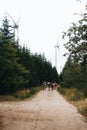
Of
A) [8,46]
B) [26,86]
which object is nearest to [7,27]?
[26,86]

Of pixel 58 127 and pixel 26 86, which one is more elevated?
pixel 58 127

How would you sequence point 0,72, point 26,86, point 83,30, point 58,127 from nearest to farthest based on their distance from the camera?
point 58,127 < point 83,30 < point 0,72 < point 26,86

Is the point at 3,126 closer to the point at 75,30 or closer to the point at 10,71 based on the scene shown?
the point at 75,30

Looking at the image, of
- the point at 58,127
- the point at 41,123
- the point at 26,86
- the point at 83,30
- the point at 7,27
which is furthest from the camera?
the point at 26,86

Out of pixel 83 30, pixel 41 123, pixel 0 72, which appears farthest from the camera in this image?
pixel 0 72

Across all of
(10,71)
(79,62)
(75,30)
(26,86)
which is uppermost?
(75,30)

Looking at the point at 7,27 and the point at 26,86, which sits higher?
the point at 7,27

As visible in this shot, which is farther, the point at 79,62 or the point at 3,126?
the point at 79,62

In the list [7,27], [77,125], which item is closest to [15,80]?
[7,27]

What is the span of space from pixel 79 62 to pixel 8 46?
3393cm

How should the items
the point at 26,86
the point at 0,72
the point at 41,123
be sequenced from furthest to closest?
the point at 26,86 → the point at 0,72 → the point at 41,123

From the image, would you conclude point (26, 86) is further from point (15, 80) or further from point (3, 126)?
point (3, 126)

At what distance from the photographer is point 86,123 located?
22.2m

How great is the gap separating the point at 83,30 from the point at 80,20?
1.89 ft
